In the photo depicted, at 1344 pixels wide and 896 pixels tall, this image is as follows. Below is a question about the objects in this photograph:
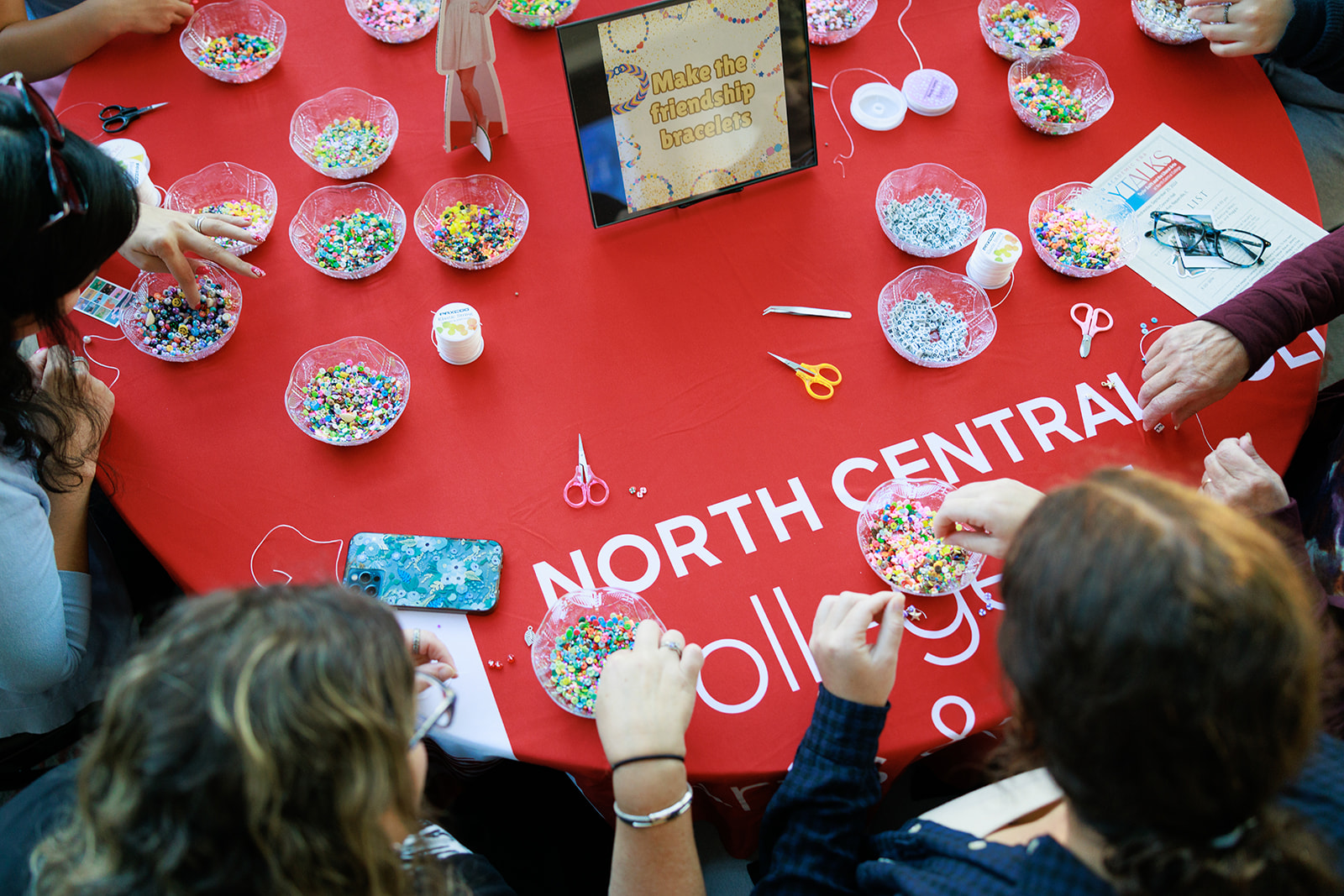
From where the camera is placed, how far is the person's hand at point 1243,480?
1.39 meters

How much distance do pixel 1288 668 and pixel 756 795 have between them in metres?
0.80

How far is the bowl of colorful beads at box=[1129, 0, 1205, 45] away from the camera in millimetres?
1907

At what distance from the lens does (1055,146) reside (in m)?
1.82

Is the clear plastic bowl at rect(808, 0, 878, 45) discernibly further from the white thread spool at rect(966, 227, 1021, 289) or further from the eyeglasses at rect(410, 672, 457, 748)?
the eyeglasses at rect(410, 672, 457, 748)

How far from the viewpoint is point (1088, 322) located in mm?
1623

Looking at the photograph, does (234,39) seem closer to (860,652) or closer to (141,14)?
(141,14)

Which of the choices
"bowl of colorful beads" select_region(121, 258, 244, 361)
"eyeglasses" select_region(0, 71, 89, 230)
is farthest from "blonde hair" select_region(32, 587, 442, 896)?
"bowl of colorful beads" select_region(121, 258, 244, 361)

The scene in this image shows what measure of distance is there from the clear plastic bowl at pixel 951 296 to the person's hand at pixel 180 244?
48.2 inches

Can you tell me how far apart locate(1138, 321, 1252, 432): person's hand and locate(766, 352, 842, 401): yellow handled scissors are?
0.57 metres

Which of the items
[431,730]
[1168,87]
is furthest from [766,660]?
[1168,87]

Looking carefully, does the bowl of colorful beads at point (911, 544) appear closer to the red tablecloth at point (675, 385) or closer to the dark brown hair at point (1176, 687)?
the red tablecloth at point (675, 385)

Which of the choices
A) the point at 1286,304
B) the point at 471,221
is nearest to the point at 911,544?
the point at 1286,304

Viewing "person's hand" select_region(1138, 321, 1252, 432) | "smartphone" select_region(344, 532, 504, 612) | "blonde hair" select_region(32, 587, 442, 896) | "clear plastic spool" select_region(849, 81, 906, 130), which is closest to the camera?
"blonde hair" select_region(32, 587, 442, 896)

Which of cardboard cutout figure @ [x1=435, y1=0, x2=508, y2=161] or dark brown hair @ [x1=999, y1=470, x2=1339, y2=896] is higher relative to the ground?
cardboard cutout figure @ [x1=435, y1=0, x2=508, y2=161]
